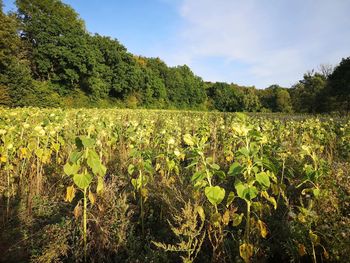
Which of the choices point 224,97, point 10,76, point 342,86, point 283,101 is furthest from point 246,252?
point 224,97

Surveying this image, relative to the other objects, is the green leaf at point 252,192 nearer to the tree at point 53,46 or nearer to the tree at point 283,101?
the tree at point 53,46

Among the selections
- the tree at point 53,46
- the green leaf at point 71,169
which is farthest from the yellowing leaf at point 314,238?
the tree at point 53,46

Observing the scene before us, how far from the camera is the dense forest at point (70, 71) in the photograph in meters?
26.6

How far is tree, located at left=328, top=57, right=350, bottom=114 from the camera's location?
3409 centimetres

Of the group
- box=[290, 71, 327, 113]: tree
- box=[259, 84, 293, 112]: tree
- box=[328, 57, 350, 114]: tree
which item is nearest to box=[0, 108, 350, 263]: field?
box=[328, 57, 350, 114]: tree

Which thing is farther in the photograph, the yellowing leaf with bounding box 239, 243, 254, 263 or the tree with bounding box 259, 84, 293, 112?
the tree with bounding box 259, 84, 293, 112

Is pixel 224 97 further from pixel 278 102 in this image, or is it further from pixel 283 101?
pixel 283 101

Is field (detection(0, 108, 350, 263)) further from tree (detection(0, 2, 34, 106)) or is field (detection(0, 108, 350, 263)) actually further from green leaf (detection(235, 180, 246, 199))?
tree (detection(0, 2, 34, 106))

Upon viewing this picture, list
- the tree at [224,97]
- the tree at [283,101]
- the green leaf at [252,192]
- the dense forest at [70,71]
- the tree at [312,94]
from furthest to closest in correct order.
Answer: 1. the tree at [224,97]
2. the tree at [283,101]
3. the tree at [312,94]
4. the dense forest at [70,71]
5. the green leaf at [252,192]

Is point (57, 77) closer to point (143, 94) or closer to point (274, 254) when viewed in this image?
point (143, 94)

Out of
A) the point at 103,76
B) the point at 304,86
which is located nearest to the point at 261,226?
the point at 103,76

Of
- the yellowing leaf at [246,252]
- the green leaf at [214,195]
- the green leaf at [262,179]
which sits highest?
the green leaf at [262,179]

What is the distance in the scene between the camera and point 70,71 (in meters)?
34.2

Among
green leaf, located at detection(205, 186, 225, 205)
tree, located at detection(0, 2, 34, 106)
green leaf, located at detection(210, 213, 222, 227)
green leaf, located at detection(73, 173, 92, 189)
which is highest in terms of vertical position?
tree, located at detection(0, 2, 34, 106)
